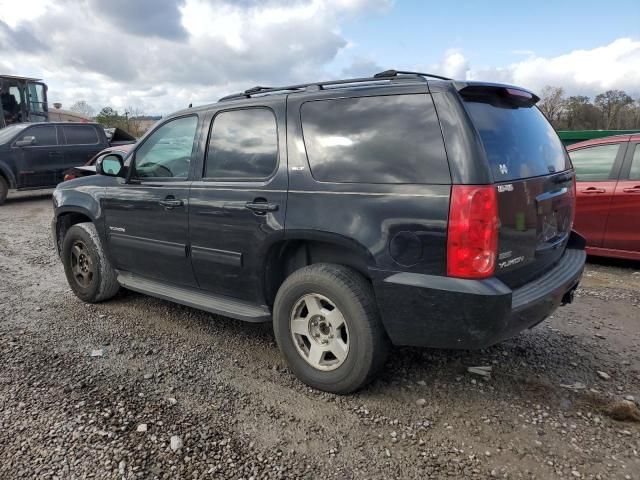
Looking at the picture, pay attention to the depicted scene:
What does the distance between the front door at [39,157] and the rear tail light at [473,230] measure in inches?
471

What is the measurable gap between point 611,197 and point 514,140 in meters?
3.62

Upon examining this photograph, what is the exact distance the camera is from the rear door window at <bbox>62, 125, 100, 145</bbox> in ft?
40.5

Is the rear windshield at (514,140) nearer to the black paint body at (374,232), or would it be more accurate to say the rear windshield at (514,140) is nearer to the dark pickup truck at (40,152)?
the black paint body at (374,232)

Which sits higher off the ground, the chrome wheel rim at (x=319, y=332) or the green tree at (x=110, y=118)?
the green tree at (x=110, y=118)

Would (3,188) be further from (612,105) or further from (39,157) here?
(612,105)

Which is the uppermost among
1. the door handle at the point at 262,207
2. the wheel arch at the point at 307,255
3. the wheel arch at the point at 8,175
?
the door handle at the point at 262,207

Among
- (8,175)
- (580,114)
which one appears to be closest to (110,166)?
A: (8,175)

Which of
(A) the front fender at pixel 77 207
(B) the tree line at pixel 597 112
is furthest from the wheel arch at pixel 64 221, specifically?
(B) the tree line at pixel 597 112

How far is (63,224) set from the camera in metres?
5.16

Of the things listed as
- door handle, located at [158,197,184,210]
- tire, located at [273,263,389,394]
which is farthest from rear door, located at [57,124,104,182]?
tire, located at [273,263,389,394]

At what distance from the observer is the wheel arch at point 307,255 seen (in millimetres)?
2902

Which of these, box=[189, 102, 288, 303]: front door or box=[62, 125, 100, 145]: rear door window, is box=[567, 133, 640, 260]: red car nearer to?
box=[189, 102, 288, 303]: front door

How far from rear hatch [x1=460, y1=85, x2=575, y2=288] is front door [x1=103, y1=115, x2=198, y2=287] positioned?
222 cm

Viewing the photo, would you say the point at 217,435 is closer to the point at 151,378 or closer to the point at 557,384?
the point at 151,378
